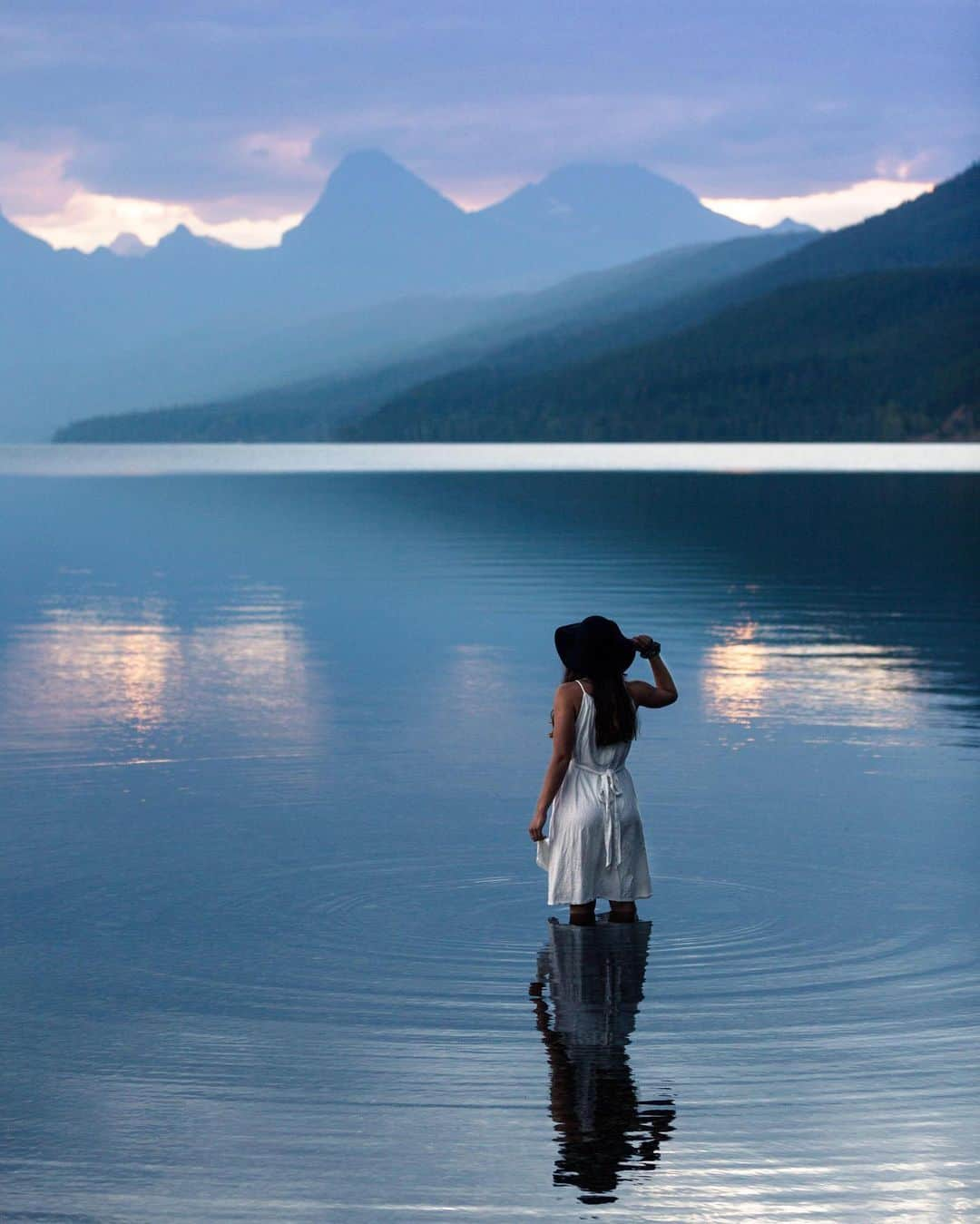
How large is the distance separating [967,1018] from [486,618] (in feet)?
71.5

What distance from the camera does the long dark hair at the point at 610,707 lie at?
35.9 ft

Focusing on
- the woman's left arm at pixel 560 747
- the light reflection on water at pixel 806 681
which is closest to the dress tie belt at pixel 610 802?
the woman's left arm at pixel 560 747

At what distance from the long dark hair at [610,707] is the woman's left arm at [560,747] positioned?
0.13 metres

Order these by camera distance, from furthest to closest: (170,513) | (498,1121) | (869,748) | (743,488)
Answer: (743,488)
(170,513)
(869,748)
(498,1121)

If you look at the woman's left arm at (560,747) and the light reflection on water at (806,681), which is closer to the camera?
the woman's left arm at (560,747)

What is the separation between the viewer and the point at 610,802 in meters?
10.9

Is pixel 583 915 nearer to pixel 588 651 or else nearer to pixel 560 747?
pixel 560 747

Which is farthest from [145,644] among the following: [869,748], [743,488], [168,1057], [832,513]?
[743,488]

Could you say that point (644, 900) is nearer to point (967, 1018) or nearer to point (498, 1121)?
point (967, 1018)

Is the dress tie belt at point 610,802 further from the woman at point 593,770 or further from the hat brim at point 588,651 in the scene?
the hat brim at point 588,651

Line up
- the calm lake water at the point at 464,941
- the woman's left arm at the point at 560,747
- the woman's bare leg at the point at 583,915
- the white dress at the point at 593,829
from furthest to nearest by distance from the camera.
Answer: the woman's bare leg at the point at 583,915 → the white dress at the point at 593,829 → the woman's left arm at the point at 560,747 → the calm lake water at the point at 464,941

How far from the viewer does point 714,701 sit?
2192 centimetres

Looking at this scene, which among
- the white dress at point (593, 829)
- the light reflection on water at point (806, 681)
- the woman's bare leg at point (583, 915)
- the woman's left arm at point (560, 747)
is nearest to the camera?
the woman's left arm at point (560, 747)

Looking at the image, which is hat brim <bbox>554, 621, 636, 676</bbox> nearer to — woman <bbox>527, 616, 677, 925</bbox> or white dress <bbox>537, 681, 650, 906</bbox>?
woman <bbox>527, 616, 677, 925</bbox>
